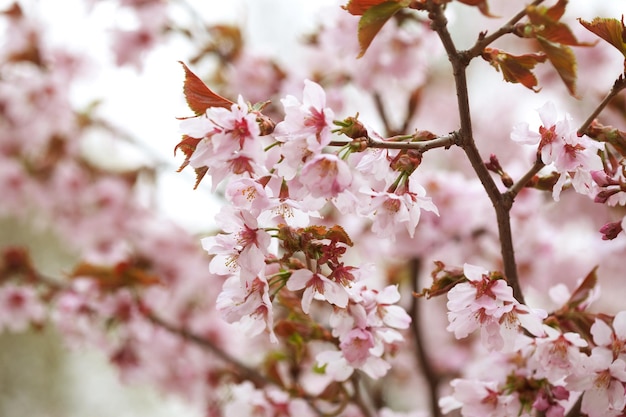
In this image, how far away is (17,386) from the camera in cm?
271

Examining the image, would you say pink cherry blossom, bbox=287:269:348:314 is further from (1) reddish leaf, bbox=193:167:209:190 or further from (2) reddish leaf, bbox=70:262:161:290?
(2) reddish leaf, bbox=70:262:161:290

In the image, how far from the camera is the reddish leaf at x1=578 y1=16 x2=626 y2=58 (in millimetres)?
477

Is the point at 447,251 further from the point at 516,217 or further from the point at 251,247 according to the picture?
the point at 251,247

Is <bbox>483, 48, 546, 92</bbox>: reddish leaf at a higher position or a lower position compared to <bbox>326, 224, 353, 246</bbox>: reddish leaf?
higher

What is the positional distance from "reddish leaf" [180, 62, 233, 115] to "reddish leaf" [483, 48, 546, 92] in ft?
0.64

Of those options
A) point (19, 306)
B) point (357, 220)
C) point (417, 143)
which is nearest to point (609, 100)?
point (417, 143)

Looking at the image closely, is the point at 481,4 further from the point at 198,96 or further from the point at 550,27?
the point at 198,96

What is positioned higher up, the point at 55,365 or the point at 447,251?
the point at 55,365

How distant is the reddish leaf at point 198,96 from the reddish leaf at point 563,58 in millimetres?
217

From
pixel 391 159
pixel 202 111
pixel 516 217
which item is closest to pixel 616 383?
pixel 391 159

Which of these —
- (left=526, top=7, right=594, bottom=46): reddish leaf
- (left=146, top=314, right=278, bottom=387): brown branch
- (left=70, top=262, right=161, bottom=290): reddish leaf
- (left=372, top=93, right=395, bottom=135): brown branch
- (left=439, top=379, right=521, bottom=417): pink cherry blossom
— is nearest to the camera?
(left=526, top=7, right=594, bottom=46): reddish leaf

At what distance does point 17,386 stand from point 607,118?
2491mm

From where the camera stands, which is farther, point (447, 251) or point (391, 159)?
point (447, 251)

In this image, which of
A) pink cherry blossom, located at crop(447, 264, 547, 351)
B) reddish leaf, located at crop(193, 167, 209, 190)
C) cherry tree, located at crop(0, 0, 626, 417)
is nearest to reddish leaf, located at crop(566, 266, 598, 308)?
cherry tree, located at crop(0, 0, 626, 417)
